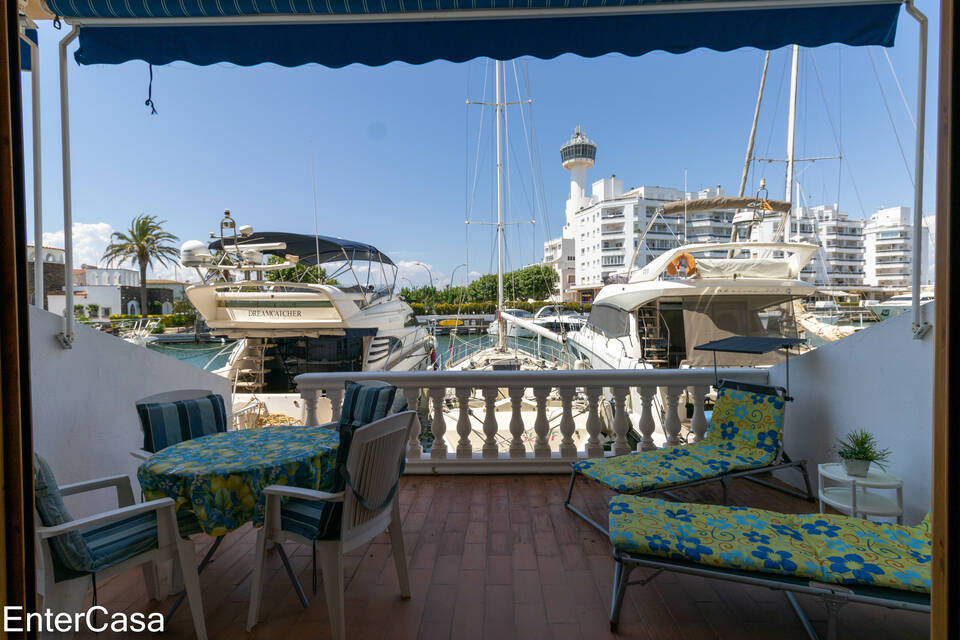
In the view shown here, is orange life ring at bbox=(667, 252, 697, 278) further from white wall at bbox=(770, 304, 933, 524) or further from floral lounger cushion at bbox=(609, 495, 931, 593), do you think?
floral lounger cushion at bbox=(609, 495, 931, 593)

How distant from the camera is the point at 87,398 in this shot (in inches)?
90.5

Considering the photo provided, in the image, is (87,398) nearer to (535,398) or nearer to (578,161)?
(535,398)

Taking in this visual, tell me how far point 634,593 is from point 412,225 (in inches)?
977

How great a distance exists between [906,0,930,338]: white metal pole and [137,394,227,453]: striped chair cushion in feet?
11.6

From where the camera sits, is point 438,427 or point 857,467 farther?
point 438,427

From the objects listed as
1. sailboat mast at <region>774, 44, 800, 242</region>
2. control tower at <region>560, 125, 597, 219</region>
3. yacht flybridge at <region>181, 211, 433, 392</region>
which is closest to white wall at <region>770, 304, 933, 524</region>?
yacht flybridge at <region>181, 211, 433, 392</region>

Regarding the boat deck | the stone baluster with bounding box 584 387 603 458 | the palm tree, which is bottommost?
the boat deck

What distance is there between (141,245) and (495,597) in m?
30.6

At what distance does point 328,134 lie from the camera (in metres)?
21.8

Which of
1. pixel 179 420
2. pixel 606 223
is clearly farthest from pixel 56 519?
pixel 606 223

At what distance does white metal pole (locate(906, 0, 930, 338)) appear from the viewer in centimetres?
192

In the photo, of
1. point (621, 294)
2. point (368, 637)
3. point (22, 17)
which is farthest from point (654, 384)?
point (621, 294)

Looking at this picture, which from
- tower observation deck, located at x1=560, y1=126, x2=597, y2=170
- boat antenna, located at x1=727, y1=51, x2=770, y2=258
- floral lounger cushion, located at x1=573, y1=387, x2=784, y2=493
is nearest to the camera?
floral lounger cushion, located at x1=573, y1=387, x2=784, y2=493

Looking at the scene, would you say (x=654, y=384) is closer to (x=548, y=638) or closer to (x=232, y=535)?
(x=548, y=638)
